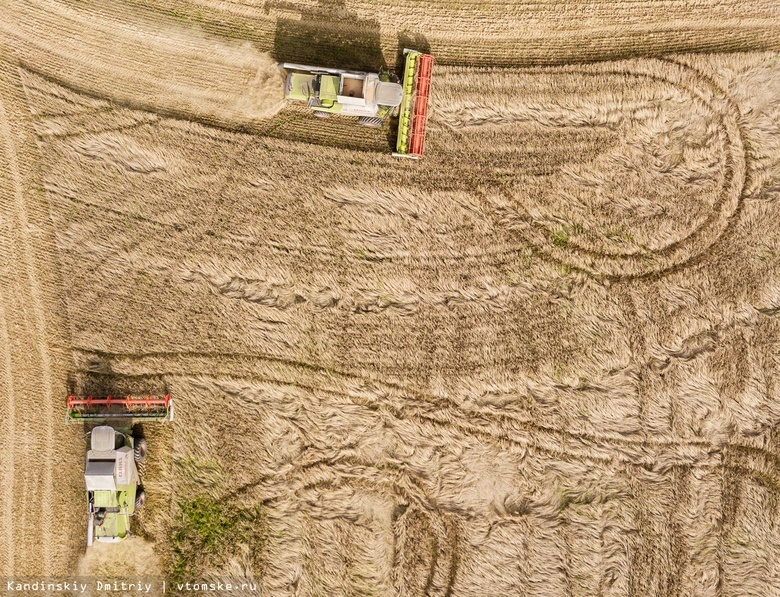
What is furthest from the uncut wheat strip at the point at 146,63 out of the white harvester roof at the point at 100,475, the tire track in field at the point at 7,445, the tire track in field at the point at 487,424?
the white harvester roof at the point at 100,475

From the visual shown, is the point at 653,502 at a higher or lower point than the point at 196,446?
lower

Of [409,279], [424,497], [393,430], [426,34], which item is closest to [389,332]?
[409,279]

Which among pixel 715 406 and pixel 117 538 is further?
pixel 715 406

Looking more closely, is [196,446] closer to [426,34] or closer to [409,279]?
[409,279]

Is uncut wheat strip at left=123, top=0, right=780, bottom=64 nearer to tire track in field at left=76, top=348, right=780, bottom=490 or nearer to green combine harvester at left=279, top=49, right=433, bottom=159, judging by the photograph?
green combine harvester at left=279, top=49, right=433, bottom=159

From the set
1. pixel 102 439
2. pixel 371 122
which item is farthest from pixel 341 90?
pixel 102 439

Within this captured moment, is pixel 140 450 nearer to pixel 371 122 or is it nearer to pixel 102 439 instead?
pixel 102 439
